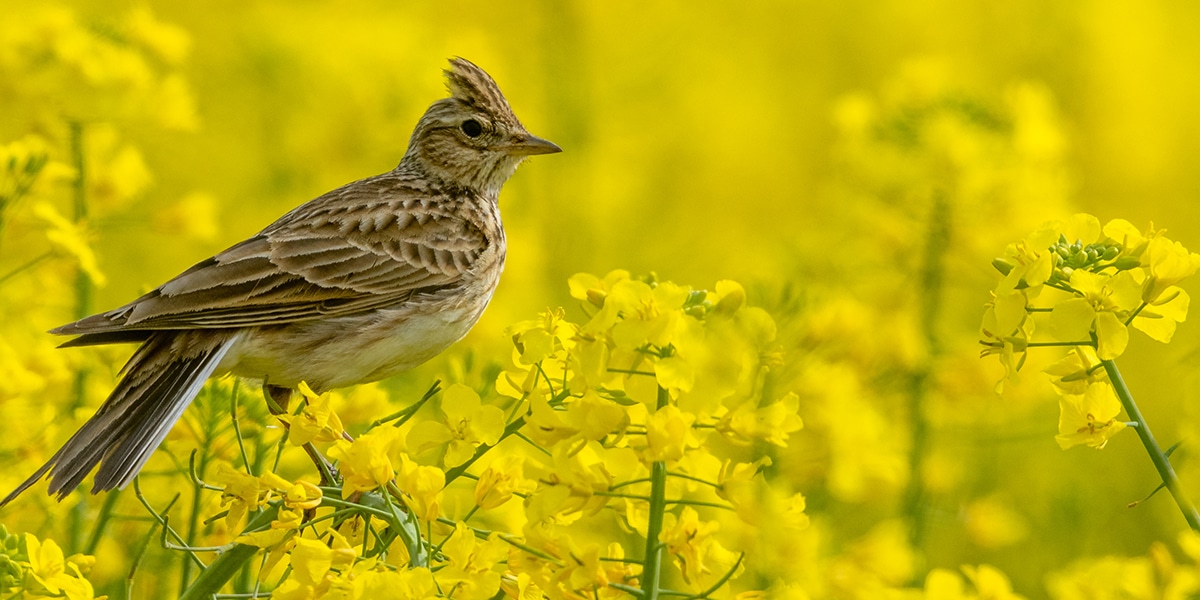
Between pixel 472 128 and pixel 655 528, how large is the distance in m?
3.30

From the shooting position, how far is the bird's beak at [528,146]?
558 cm

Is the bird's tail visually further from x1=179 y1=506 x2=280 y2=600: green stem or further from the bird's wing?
x1=179 y1=506 x2=280 y2=600: green stem

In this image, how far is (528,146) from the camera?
5.62 meters

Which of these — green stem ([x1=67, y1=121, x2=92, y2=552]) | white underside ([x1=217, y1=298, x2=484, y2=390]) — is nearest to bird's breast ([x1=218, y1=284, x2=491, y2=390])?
white underside ([x1=217, y1=298, x2=484, y2=390])

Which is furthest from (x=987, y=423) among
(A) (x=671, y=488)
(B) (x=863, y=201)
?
(A) (x=671, y=488)

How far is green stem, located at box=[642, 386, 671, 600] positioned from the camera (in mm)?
2617

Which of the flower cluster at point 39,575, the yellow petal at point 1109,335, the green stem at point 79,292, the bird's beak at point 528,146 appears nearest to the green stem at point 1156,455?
the yellow petal at point 1109,335

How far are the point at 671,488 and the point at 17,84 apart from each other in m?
3.60

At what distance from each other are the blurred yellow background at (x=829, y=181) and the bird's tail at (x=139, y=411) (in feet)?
2.33

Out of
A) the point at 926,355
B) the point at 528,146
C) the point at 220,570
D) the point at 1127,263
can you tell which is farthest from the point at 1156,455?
the point at 528,146

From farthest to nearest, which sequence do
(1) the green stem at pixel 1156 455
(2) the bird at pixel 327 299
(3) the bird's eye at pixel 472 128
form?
(3) the bird's eye at pixel 472 128, (2) the bird at pixel 327 299, (1) the green stem at pixel 1156 455

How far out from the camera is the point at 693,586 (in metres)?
2.82

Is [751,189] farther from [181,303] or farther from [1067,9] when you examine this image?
[181,303]

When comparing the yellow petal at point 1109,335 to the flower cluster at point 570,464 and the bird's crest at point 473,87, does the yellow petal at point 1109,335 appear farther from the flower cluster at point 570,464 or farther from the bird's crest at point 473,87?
the bird's crest at point 473,87
